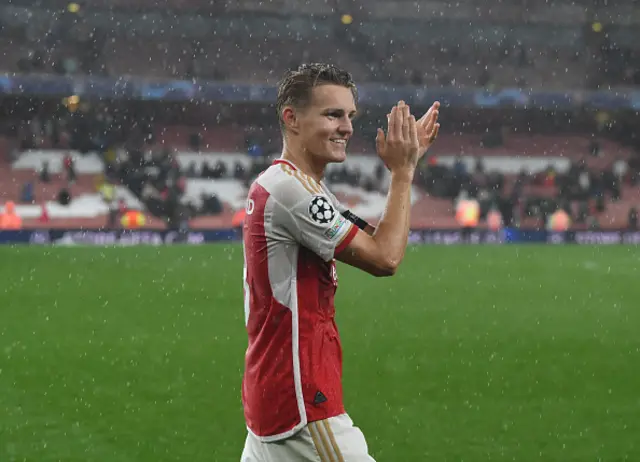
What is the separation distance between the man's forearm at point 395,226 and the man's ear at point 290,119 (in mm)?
338

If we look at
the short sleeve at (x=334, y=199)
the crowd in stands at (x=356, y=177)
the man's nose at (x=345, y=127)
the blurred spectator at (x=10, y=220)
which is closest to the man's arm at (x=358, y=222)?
the short sleeve at (x=334, y=199)

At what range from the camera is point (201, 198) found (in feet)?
93.7

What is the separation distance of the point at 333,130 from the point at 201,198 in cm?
2602

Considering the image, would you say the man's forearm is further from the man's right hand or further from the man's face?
the man's face

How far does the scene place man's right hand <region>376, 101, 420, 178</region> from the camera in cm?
273

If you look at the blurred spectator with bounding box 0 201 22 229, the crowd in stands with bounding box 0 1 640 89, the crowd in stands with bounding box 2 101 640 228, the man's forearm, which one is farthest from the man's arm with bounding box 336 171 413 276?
the crowd in stands with bounding box 0 1 640 89

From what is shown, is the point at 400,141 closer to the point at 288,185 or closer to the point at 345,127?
the point at 345,127

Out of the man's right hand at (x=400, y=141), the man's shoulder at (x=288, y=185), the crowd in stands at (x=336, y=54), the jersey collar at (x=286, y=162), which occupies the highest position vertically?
the crowd in stands at (x=336, y=54)

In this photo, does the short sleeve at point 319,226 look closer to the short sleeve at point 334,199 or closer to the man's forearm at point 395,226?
the man's forearm at point 395,226

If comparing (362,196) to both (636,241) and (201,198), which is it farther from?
(636,241)

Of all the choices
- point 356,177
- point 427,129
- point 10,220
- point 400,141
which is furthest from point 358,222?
point 356,177

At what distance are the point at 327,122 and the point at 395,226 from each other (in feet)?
1.19

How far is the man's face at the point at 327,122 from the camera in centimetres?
278

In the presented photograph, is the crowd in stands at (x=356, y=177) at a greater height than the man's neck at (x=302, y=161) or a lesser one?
lesser
